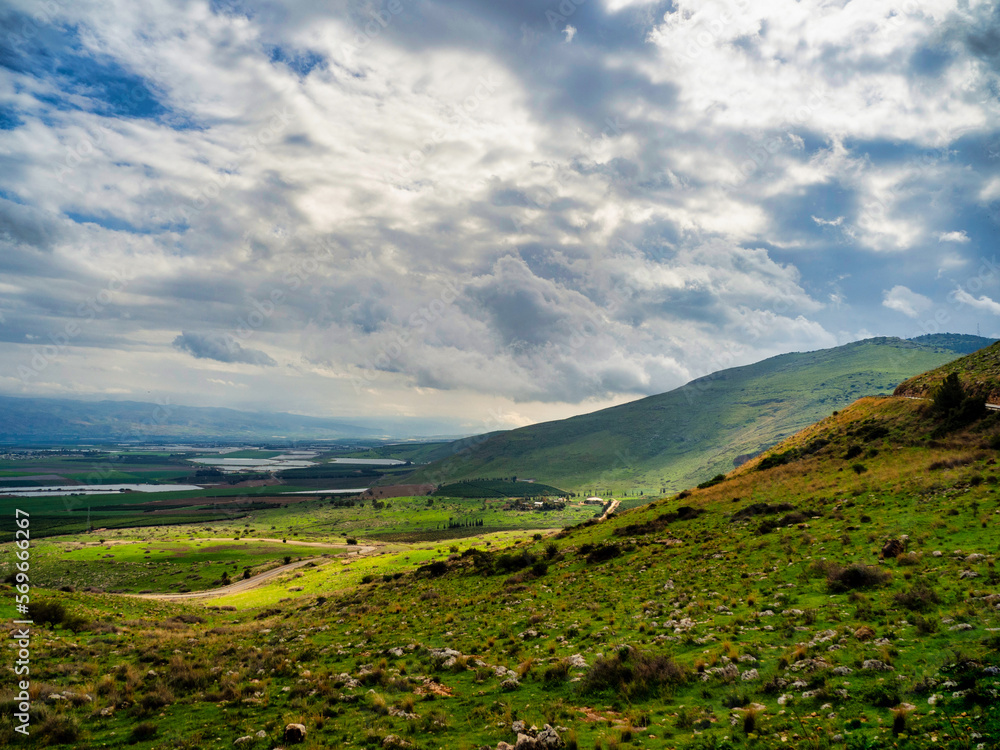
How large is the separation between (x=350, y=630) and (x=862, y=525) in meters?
33.8

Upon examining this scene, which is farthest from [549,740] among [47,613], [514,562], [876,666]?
[47,613]

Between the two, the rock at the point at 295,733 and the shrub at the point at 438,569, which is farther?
the shrub at the point at 438,569

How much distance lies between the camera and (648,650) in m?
18.7

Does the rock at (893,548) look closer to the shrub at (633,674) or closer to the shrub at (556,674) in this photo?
the shrub at (633,674)

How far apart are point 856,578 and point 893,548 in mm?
4527

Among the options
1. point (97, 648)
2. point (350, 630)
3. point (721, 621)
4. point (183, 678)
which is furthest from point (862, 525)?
point (97, 648)

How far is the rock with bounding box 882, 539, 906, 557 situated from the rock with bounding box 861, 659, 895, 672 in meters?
12.5

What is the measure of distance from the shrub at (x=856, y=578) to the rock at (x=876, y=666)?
8.37 meters

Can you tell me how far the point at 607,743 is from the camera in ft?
41.1

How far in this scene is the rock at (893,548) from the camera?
23.3 metres

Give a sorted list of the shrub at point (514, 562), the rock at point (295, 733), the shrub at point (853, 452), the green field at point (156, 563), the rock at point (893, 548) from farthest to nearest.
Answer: the green field at point (156, 563) → the shrub at point (853, 452) → the shrub at point (514, 562) → the rock at point (893, 548) → the rock at point (295, 733)

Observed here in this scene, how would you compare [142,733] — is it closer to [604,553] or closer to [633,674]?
[633,674]

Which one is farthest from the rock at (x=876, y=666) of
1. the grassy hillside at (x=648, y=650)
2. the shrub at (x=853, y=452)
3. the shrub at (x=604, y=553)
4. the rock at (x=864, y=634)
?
the shrub at (x=853, y=452)

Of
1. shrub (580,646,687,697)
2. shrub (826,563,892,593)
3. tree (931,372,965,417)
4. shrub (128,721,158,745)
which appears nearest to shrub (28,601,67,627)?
shrub (128,721,158,745)
